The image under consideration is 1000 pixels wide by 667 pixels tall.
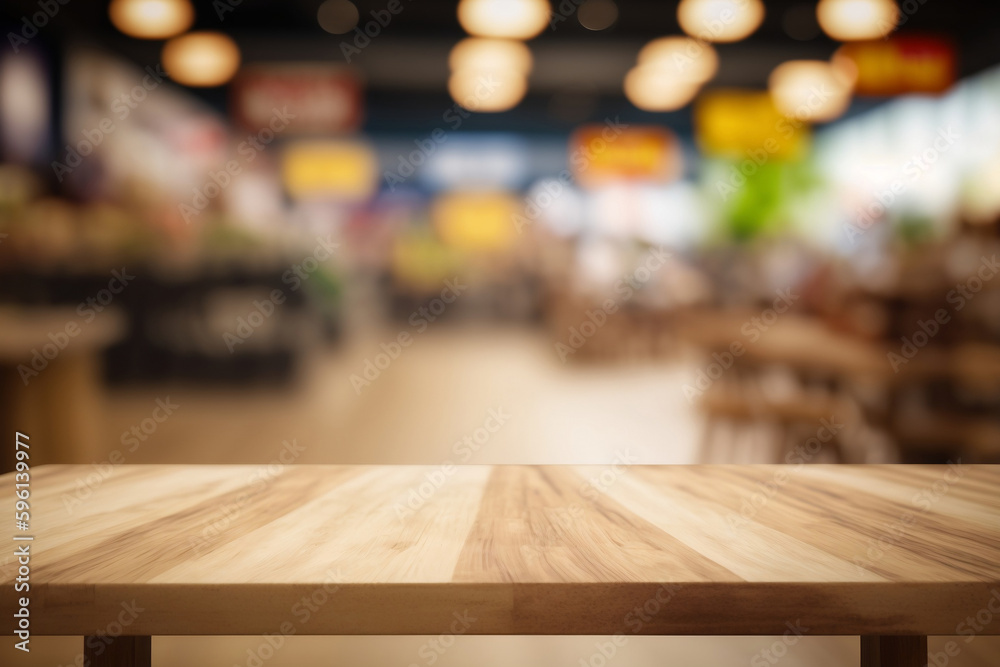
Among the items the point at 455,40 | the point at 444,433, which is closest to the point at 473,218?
→ the point at 455,40

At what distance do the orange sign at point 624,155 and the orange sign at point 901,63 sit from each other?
463cm

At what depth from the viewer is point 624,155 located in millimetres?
9938

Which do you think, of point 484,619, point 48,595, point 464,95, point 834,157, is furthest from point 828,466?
point 834,157

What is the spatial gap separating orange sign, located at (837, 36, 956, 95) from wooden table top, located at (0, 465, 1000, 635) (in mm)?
5476

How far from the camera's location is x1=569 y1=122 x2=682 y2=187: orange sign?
979cm

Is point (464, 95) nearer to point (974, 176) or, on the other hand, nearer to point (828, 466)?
point (974, 176)

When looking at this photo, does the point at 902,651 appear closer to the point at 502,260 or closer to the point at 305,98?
the point at 305,98

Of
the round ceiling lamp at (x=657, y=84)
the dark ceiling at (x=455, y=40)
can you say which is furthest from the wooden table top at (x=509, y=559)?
the dark ceiling at (x=455, y=40)

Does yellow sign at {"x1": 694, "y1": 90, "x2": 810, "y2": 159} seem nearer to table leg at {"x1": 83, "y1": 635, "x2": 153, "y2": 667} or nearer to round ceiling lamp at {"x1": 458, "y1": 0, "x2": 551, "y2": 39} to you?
round ceiling lamp at {"x1": 458, "y1": 0, "x2": 551, "y2": 39}

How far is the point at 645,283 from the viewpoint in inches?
314

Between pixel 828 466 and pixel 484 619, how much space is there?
0.54 m

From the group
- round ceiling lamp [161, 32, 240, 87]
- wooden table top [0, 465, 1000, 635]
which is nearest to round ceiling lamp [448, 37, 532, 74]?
round ceiling lamp [161, 32, 240, 87]

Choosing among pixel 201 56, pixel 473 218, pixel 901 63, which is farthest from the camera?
pixel 473 218

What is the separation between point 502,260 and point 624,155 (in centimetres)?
445
